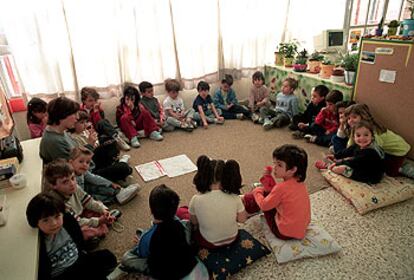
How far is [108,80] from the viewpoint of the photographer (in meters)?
3.08

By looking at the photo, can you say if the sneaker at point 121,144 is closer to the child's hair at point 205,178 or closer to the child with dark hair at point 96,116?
the child with dark hair at point 96,116

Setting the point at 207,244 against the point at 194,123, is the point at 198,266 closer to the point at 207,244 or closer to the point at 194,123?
the point at 207,244

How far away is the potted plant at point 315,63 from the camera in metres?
3.28

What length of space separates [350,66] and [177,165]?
73.1 inches

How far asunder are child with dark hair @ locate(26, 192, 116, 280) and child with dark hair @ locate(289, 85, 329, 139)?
227 cm

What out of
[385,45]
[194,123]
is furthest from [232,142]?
[385,45]

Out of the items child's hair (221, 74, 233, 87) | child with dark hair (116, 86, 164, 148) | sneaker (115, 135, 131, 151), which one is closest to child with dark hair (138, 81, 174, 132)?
child with dark hair (116, 86, 164, 148)

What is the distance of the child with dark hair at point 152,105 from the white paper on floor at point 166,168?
0.67 m

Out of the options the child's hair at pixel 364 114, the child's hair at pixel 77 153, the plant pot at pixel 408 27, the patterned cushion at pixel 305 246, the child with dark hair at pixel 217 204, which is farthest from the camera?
the plant pot at pixel 408 27

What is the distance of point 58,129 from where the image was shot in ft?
6.21

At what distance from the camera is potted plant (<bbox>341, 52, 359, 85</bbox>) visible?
8.89 ft

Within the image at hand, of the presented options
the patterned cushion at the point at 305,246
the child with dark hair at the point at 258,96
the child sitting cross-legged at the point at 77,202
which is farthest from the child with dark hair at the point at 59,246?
the child with dark hair at the point at 258,96

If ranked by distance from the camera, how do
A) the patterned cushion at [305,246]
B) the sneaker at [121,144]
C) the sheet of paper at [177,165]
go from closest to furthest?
1. the patterned cushion at [305,246]
2. the sheet of paper at [177,165]
3. the sneaker at [121,144]

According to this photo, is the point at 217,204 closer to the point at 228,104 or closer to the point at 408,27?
the point at 408,27
